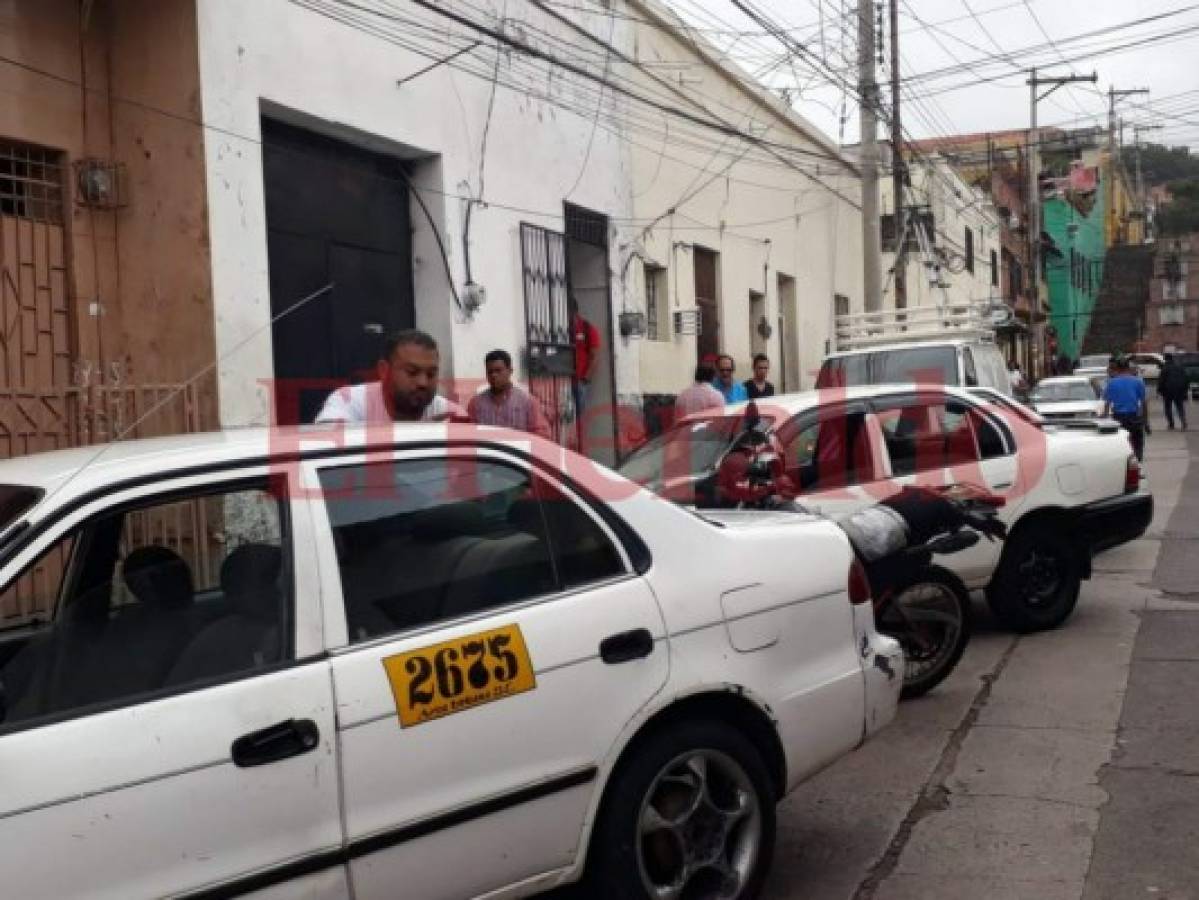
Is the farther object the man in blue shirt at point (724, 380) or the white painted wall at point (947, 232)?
the white painted wall at point (947, 232)

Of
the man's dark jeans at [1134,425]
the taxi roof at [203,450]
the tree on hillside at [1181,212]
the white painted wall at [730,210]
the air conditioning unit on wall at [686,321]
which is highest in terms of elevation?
the tree on hillside at [1181,212]

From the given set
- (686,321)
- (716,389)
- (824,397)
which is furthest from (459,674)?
(686,321)

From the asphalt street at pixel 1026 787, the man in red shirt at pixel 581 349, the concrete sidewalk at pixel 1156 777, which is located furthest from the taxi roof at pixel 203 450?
the man in red shirt at pixel 581 349

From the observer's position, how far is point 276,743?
2732mm

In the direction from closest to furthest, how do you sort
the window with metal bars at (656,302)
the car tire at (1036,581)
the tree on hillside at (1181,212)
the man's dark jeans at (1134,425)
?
the car tire at (1036,581), the window with metal bars at (656,302), the man's dark jeans at (1134,425), the tree on hillside at (1181,212)

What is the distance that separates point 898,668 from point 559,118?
409 inches

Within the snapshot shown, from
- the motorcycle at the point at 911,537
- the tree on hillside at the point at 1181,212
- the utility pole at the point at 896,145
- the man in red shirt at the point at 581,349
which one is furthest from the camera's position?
the tree on hillside at the point at 1181,212

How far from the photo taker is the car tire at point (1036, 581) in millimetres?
7309

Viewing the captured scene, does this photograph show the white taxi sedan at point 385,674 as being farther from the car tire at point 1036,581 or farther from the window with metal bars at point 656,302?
the window with metal bars at point 656,302

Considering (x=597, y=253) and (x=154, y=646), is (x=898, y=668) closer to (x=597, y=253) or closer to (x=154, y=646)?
(x=154, y=646)

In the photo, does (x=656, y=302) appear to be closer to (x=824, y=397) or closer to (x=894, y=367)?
(x=894, y=367)

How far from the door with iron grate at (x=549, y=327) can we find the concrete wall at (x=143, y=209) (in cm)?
450

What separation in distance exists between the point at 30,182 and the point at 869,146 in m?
13.8

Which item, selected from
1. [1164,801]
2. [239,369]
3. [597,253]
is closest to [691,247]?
[597,253]
